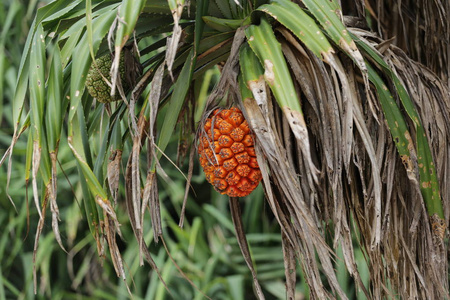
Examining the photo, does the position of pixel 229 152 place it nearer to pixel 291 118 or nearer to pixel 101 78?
pixel 291 118

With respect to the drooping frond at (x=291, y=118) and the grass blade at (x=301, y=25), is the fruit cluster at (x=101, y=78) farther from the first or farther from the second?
the grass blade at (x=301, y=25)

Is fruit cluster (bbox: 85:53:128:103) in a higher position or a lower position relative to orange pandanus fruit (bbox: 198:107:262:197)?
higher

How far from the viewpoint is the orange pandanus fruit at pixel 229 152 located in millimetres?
860

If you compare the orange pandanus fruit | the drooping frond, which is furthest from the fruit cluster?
the orange pandanus fruit

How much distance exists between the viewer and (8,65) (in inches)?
92.0

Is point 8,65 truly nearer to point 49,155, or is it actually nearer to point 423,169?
point 49,155

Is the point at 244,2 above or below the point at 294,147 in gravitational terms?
above

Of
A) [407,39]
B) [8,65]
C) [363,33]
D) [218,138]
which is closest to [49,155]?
[218,138]

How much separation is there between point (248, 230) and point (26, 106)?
1157 mm

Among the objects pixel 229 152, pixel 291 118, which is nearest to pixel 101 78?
pixel 229 152

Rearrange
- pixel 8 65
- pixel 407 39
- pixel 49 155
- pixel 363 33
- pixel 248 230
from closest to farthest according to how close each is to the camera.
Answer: pixel 49 155 < pixel 363 33 < pixel 407 39 < pixel 248 230 < pixel 8 65

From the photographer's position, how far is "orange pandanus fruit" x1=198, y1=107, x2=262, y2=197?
2.82 ft

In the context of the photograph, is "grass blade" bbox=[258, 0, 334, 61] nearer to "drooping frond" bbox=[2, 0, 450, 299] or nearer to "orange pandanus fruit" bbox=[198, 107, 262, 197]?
"drooping frond" bbox=[2, 0, 450, 299]

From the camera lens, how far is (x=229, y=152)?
86cm
